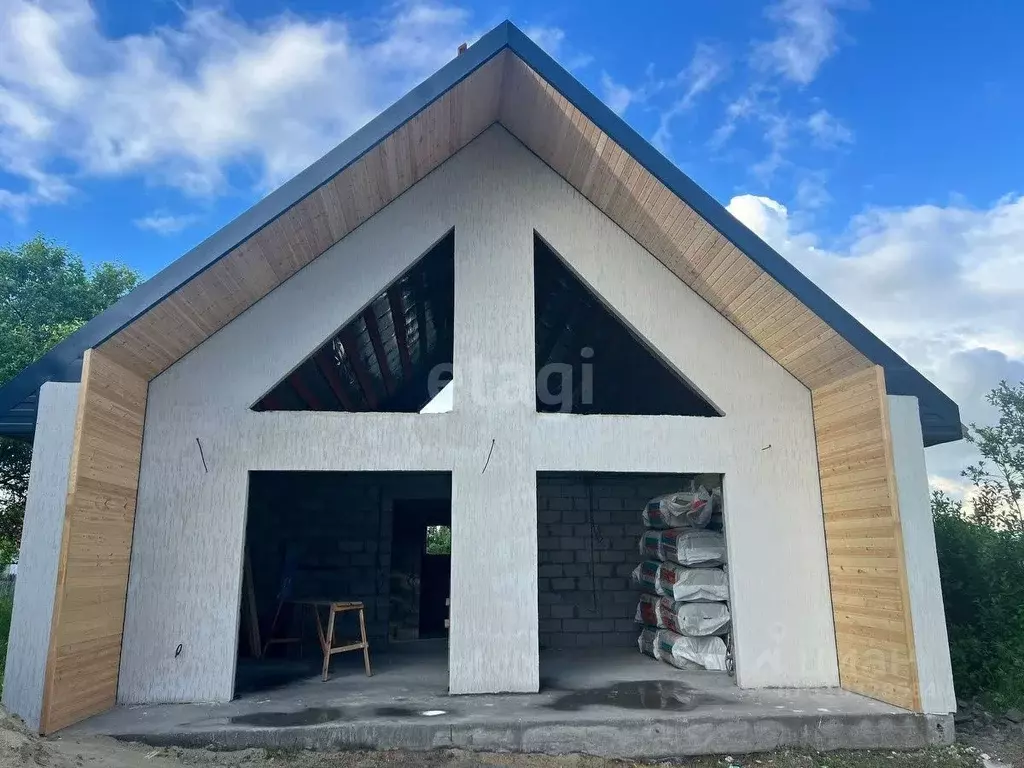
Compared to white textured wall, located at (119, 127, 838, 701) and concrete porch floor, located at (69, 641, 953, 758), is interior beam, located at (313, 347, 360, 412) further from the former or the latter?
concrete porch floor, located at (69, 641, 953, 758)

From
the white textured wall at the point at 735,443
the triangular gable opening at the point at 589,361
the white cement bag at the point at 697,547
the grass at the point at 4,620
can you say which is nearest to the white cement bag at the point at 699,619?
the white cement bag at the point at 697,547

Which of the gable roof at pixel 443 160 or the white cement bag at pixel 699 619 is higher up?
the gable roof at pixel 443 160

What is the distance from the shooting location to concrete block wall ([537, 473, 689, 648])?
353 inches

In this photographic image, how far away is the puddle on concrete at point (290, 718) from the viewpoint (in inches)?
185

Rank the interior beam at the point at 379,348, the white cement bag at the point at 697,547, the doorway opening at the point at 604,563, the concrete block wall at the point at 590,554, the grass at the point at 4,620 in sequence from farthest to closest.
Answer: the concrete block wall at the point at 590,554
the doorway opening at the point at 604,563
the interior beam at the point at 379,348
the grass at the point at 4,620
the white cement bag at the point at 697,547

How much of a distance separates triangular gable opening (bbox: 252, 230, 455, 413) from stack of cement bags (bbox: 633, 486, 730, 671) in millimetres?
3299

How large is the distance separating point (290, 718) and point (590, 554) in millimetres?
5023

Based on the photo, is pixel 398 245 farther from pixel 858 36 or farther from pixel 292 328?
pixel 858 36

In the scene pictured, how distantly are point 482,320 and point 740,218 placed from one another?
227 centimetres

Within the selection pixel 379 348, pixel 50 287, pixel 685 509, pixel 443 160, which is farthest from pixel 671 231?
pixel 50 287

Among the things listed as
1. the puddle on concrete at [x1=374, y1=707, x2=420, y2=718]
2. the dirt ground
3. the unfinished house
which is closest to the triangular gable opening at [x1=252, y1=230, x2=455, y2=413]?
the unfinished house

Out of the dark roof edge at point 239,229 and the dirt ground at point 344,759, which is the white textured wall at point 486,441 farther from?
the dirt ground at point 344,759

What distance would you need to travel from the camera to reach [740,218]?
550cm

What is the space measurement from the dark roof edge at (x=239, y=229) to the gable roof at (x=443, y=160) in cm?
1
